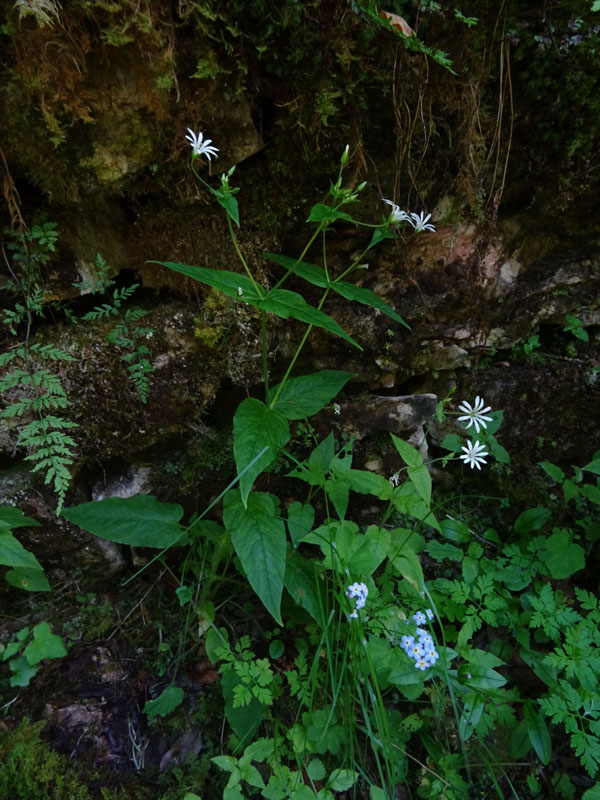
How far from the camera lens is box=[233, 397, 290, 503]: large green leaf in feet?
4.06

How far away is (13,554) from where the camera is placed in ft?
5.17

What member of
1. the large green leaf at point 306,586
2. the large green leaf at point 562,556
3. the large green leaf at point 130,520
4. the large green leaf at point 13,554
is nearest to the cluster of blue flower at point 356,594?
the large green leaf at point 306,586

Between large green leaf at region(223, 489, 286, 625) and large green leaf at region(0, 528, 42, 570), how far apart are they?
0.75 m

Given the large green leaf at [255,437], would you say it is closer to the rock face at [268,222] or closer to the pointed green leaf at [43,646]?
the rock face at [268,222]

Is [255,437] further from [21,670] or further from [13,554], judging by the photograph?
[21,670]

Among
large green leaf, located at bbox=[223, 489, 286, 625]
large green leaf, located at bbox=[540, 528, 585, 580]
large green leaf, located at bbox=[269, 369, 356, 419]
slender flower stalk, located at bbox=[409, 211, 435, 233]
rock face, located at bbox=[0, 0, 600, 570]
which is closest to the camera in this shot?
large green leaf, located at bbox=[223, 489, 286, 625]

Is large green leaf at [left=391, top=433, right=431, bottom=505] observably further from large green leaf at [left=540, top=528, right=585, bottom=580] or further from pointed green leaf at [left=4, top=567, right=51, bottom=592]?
pointed green leaf at [left=4, top=567, right=51, bottom=592]

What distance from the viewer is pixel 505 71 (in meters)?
1.71

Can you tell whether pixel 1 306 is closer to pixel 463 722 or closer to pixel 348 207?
pixel 348 207

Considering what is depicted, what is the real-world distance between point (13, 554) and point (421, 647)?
150cm

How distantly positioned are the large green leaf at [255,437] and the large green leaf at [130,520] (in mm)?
553

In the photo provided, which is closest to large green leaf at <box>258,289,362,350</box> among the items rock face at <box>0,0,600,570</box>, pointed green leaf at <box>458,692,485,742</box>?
rock face at <box>0,0,600,570</box>

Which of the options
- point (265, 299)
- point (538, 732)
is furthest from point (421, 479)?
point (538, 732)

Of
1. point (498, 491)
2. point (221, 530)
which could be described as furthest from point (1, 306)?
point (498, 491)
